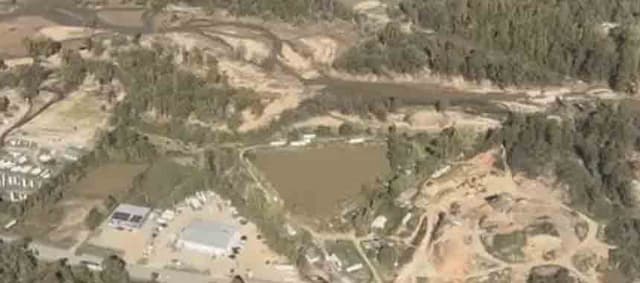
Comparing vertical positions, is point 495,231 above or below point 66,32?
below

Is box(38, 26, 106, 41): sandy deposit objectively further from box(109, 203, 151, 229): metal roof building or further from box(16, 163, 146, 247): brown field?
box(109, 203, 151, 229): metal roof building

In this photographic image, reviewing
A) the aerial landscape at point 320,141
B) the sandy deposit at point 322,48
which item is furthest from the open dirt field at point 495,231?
the sandy deposit at point 322,48

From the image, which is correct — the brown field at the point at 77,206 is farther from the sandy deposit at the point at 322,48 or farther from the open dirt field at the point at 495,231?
the sandy deposit at the point at 322,48

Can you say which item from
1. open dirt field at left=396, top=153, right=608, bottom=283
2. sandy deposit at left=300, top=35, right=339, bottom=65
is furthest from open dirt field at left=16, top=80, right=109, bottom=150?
open dirt field at left=396, top=153, right=608, bottom=283

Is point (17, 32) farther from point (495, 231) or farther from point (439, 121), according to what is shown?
point (495, 231)

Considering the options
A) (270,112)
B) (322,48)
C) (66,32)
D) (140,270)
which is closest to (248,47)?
(322,48)

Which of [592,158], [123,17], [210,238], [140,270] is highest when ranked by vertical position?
[123,17]
